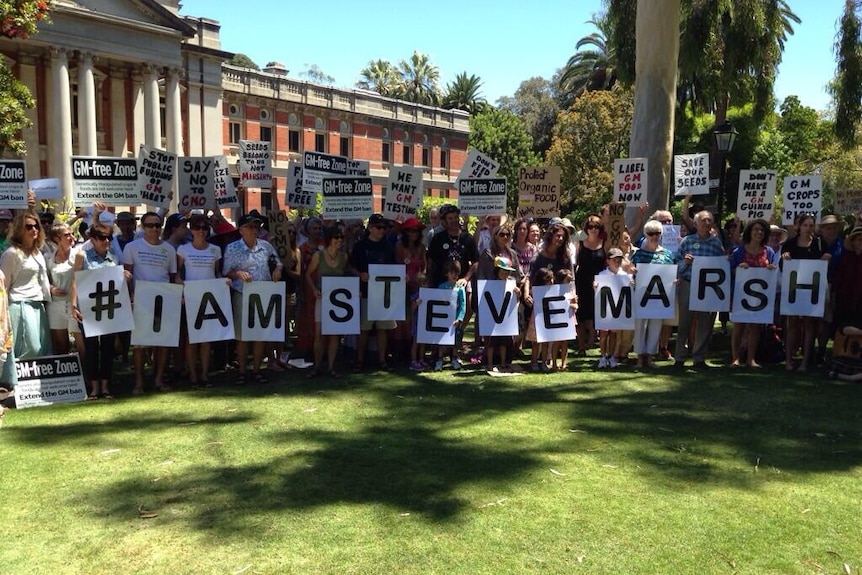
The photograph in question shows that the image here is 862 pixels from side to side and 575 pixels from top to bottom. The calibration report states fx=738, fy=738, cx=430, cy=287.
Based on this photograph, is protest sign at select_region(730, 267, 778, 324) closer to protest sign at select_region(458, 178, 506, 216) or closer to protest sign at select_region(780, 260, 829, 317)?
protest sign at select_region(780, 260, 829, 317)

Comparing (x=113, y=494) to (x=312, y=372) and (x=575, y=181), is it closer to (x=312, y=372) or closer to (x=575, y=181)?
(x=312, y=372)

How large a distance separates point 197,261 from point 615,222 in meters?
6.26

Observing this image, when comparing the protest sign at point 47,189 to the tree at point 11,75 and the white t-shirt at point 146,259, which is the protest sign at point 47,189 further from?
the white t-shirt at point 146,259

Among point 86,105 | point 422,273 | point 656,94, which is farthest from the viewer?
point 86,105

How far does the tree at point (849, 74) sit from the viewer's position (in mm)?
16062

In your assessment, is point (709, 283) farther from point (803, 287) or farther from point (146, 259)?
point (146, 259)

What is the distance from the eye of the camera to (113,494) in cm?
530

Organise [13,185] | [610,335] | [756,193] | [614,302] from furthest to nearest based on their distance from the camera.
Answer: [756,193] → [610,335] → [614,302] → [13,185]

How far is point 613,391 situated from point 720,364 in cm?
249

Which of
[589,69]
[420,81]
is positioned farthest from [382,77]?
[589,69]

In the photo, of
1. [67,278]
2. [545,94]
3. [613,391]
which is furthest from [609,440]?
[545,94]

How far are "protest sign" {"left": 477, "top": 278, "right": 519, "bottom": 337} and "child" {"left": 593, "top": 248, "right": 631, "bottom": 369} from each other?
3.89ft

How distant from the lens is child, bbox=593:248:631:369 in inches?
384

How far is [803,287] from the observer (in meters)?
9.47
